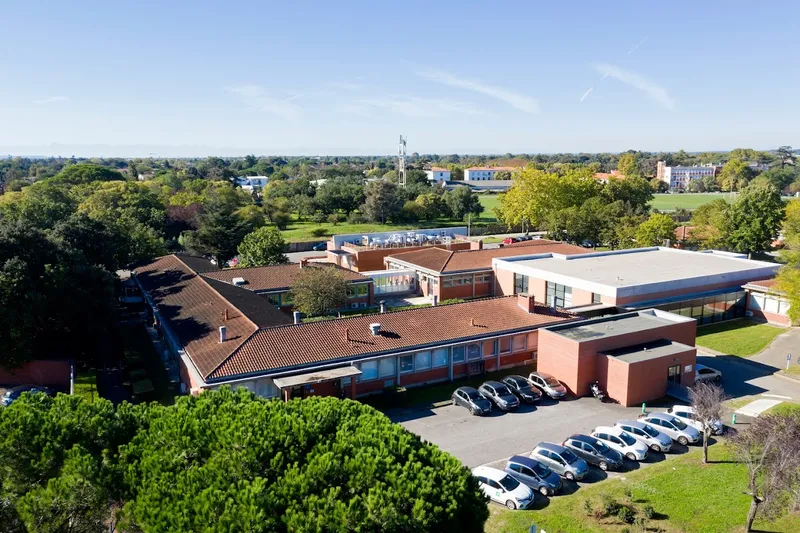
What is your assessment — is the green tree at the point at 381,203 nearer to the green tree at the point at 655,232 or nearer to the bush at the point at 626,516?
the green tree at the point at 655,232

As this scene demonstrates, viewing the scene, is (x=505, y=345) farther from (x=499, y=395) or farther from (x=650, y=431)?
(x=650, y=431)

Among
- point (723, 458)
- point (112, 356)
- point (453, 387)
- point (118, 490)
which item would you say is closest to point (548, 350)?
point (453, 387)

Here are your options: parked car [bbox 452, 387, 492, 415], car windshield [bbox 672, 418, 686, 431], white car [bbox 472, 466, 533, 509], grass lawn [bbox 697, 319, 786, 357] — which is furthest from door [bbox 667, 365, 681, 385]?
white car [bbox 472, 466, 533, 509]

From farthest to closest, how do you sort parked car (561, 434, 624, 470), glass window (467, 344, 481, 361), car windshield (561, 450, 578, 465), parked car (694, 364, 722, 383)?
glass window (467, 344, 481, 361), parked car (694, 364, 722, 383), parked car (561, 434, 624, 470), car windshield (561, 450, 578, 465)

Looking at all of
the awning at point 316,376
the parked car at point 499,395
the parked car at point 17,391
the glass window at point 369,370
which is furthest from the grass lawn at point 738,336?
the parked car at point 17,391

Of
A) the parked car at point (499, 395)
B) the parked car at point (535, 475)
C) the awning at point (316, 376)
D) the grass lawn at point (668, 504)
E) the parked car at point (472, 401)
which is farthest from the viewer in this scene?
the parked car at point (499, 395)

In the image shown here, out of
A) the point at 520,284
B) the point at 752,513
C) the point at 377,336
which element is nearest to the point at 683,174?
the point at 520,284

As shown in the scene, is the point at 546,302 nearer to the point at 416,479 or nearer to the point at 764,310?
the point at 764,310

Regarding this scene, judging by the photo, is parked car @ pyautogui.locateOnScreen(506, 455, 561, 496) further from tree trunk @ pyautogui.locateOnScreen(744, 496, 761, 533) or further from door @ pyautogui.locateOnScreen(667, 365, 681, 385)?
door @ pyautogui.locateOnScreen(667, 365, 681, 385)
